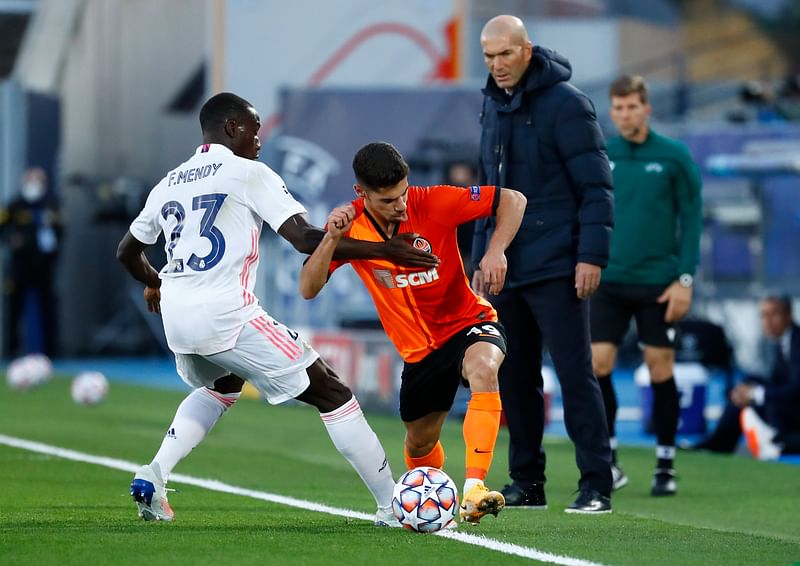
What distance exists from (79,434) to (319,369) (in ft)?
18.3

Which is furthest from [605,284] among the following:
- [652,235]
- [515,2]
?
[515,2]

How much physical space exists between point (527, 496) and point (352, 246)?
2003mm

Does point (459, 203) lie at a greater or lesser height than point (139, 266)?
greater

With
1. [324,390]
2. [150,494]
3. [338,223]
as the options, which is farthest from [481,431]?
[150,494]

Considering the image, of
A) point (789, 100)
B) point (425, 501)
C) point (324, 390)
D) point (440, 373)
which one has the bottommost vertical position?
point (425, 501)

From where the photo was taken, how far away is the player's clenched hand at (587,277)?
280 inches

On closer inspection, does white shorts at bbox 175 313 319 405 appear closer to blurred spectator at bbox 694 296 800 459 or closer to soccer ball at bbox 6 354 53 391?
blurred spectator at bbox 694 296 800 459

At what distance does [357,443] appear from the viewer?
6.23m

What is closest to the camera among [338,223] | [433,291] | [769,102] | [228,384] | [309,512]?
[338,223]

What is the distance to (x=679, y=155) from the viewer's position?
28.8ft

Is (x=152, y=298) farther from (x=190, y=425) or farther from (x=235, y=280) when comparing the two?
(x=235, y=280)

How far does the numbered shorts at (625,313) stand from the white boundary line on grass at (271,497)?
2.19m

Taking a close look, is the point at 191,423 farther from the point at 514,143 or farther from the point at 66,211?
the point at 66,211

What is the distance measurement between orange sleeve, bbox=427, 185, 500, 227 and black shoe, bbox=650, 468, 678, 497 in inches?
110
